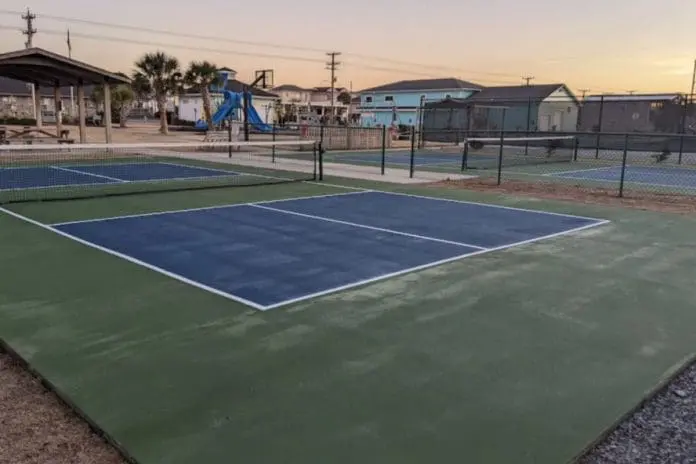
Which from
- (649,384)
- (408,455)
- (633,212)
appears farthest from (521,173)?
(408,455)

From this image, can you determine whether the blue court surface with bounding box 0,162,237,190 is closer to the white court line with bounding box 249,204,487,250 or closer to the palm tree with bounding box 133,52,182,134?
the white court line with bounding box 249,204,487,250

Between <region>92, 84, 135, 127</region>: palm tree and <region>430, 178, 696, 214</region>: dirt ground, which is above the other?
<region>92, 84, 135, 127</region>: palm tree

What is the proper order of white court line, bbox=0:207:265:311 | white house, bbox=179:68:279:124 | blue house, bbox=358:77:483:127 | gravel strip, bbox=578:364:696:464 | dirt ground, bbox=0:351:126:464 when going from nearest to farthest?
dirt ground, bbox=0:351:126:464, gravel strip, bbox=578:364:696:464, white court line, bbox=0:207:265:311, blue house, bbox=358:77:483:127, white house, bbox=179:68:279:124

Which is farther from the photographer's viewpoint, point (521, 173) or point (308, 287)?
point (521, 173)

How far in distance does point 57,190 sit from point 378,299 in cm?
1009

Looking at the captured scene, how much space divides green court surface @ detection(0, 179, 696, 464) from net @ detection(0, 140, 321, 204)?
6090 millimetres

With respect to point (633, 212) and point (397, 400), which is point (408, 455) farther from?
point (633, 212)

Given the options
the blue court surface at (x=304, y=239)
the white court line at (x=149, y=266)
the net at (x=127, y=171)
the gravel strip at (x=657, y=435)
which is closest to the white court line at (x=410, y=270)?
the blue court surface at (x=304, y=239)

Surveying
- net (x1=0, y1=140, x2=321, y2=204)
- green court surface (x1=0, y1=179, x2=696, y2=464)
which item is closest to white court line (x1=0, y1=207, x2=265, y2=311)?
green court surface (x1=0, y1=179, x2=696, y2=464)

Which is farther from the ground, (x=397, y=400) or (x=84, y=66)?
(x=84, y=66)

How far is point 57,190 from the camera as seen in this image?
43.9 feet

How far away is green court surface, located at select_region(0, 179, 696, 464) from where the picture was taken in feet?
11.1

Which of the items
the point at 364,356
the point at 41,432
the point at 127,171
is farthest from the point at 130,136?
the point at 41,432

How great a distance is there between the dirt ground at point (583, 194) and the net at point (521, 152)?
390 cm
